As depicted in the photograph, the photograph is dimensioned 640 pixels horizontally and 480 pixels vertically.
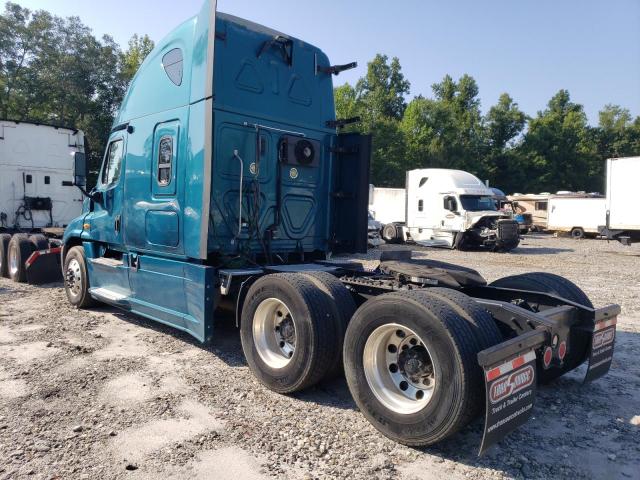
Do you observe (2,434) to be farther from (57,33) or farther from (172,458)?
(57,33)

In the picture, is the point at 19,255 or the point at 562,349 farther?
the point at 19,255

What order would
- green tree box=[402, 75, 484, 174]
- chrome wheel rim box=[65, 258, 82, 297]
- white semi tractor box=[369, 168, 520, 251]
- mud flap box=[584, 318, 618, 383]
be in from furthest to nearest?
green tree box=[402, 75, 484, 174]
white semi tractor box=[369, 168, 520, 251]
chrome wheel rim box=[65, 258, 82, 297]
mud flap box=[584, 318, 618, 383]

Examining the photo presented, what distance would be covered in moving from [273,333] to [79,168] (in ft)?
13.5

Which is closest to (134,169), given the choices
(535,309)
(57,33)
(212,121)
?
(212,121)

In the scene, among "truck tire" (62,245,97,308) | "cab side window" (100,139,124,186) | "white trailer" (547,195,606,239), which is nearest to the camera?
"cab side window" (100,139,124,186)

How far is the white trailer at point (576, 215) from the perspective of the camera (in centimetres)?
2847

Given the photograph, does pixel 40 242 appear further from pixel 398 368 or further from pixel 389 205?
pixel 389 205

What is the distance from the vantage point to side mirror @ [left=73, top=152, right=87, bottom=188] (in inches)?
271

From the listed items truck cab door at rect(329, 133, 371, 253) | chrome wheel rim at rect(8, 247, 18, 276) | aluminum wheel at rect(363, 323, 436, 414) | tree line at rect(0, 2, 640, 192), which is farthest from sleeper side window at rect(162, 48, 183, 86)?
tree line at rect(0, 2, 640, 192)

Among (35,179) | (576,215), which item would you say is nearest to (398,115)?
(576,215)

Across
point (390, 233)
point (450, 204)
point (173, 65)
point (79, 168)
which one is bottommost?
point (390, 233)

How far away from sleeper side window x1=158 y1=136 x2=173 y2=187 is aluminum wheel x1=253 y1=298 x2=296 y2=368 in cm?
208

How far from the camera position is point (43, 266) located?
9.82m

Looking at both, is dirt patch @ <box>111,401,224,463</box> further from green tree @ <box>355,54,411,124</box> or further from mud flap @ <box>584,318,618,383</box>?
green tree @ <box>355,54,411,124</box>
